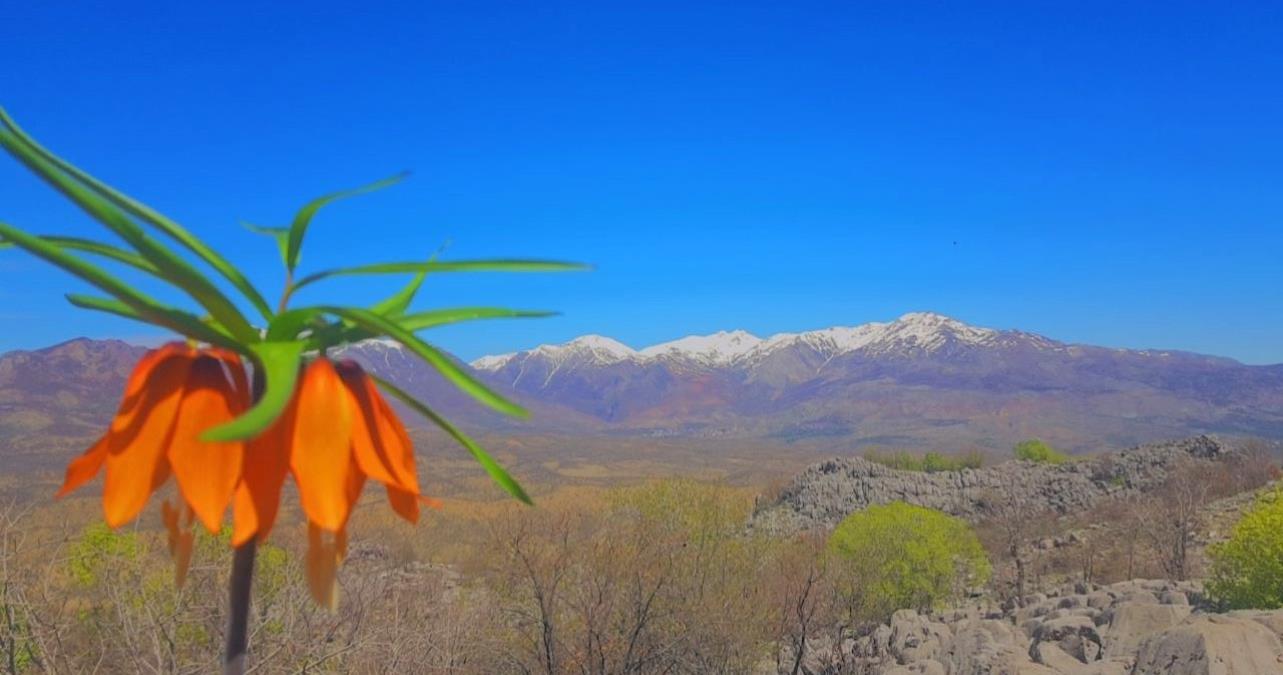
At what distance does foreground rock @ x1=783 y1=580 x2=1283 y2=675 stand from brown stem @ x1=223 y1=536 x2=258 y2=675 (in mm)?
9698

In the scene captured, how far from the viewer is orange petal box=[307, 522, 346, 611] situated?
106cm

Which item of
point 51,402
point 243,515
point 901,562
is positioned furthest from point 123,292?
point 51,402

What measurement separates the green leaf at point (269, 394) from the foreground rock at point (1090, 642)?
9.80 meters

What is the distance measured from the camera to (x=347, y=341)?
1.04 m

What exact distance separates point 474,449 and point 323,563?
0.22 meters

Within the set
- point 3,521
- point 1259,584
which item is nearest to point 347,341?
point 3,521

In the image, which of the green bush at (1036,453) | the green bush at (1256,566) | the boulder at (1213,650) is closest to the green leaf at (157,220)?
the boulder at (1213,650)

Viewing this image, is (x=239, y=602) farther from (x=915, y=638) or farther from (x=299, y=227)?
→ (x=915, y=638)

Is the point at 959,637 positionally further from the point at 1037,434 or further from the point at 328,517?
the point at 1037,434

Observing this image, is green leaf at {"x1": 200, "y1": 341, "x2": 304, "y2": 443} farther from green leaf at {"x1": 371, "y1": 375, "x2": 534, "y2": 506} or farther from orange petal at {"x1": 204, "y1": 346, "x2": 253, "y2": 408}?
green leaf at {"x1": 371, "y1": 375, "x2": 534, "y2": 506}

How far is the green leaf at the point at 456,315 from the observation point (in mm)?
1147

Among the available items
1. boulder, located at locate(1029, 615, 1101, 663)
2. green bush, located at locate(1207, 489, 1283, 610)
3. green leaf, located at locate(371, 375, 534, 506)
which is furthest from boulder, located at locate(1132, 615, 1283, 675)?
green leaf, located at locate(371, 375, 534, 506)

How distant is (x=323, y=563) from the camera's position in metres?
1.07

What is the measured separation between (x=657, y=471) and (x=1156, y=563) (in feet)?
321
